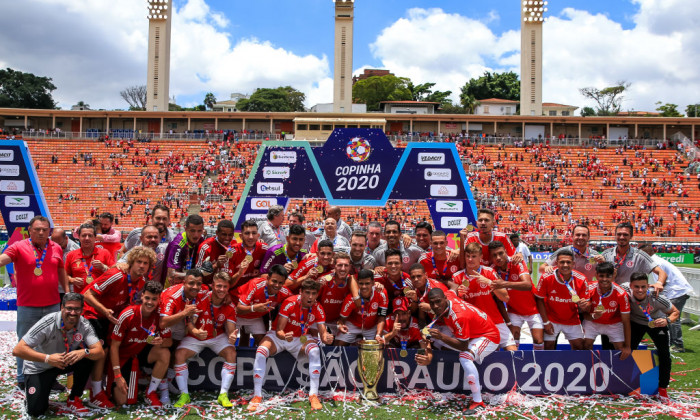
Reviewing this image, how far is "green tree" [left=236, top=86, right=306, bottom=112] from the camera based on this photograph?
71.5 m

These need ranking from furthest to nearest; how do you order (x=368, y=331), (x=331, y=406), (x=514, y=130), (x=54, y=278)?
(x=514, y=130) → (x=368, y=331) → (x=54, y=278) → (x=331, y=406)

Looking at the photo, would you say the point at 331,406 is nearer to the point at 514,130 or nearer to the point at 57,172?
the point at 57,172

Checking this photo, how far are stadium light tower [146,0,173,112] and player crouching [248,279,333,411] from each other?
47.2 metres

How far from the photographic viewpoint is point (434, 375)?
6.30 meters

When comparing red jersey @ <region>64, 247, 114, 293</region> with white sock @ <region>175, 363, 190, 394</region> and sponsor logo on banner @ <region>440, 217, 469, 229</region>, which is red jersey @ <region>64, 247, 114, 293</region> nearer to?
white sock @ <region>175, 363, 190, 394</region>

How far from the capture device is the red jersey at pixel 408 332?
657cm

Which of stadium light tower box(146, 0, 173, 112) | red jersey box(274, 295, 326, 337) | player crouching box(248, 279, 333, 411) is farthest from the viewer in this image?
stadium light tower box(146, 0, 173, 112)

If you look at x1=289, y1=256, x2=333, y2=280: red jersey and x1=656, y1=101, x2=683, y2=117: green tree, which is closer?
x1=289, y1=256, x2=333, y2=280: red jersey

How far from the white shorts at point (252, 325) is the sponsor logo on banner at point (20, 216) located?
6.95 m

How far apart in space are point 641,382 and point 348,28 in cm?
4577

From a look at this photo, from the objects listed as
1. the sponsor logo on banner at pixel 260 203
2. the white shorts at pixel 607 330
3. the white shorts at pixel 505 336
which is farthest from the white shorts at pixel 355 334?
the sponsor logo on banner at pixel 260 203

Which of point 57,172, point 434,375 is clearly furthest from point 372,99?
point 434,375

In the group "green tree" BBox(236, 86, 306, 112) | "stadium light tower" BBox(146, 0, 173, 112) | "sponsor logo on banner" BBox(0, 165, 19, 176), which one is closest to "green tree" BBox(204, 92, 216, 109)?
"green tree" BBox(236, 86, 306, 112)

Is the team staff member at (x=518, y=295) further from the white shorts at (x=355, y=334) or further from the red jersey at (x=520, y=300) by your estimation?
the white shorts at (x=355, y=334)
